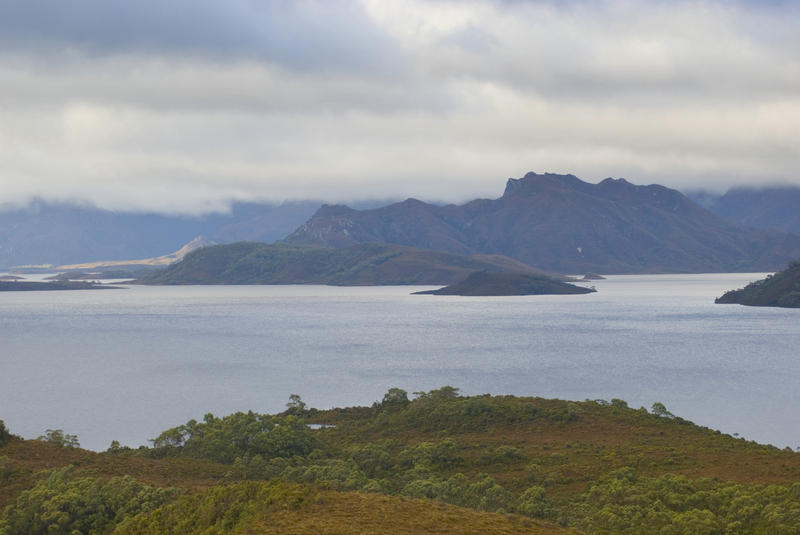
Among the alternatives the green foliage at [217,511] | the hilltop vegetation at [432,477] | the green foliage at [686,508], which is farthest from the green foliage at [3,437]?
the green foliage at [686,508]

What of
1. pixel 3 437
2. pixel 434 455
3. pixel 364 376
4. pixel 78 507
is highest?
pixel 3 437

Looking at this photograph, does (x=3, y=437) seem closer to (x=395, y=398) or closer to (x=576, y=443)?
(x=576, y=443)

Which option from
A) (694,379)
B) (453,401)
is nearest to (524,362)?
(694,379)

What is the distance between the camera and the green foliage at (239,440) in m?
67.6

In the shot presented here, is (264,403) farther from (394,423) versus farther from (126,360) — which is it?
(126,360)

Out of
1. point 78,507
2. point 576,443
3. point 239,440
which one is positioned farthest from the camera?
point 576,443

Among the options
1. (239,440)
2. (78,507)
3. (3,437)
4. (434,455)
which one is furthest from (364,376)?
(78,507)

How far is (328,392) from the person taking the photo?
411 feet

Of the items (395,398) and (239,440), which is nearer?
(239,440)

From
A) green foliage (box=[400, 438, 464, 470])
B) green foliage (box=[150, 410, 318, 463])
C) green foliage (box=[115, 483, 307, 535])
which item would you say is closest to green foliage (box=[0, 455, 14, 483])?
green foliage (box=[115, 483, 307, 535])

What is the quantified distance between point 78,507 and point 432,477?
78.0ft

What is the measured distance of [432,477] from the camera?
5475 cm

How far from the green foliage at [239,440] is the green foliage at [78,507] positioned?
22.9m

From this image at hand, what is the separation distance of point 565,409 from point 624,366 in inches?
2914
